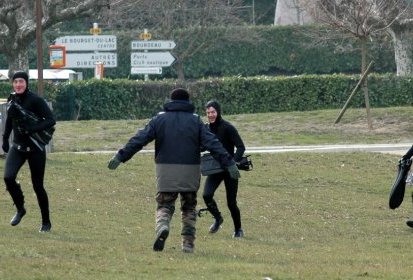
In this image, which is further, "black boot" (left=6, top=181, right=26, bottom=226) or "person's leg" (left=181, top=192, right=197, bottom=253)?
"black boot" (left=6, top=181, right=26, bottom=226)

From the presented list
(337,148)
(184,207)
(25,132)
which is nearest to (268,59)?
(337,148)

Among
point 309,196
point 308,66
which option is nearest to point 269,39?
point 308,66

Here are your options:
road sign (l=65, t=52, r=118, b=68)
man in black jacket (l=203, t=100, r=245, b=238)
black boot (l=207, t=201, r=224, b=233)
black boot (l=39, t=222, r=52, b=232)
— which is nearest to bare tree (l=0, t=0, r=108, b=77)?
road sign (l=65, t=52, r=118, b=68)

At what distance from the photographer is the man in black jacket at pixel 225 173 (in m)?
14.4

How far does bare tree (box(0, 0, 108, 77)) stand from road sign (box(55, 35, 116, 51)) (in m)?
4.52

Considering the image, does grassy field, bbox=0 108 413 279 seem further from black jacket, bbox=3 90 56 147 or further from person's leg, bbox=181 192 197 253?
black jacket, bbox=3 90 56 147

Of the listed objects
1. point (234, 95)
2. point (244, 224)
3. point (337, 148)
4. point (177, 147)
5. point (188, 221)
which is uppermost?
point (177, 147)

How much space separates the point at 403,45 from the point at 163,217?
30.6m

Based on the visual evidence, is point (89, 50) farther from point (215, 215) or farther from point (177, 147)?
point (177, 147)

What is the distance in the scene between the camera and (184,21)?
177 ft

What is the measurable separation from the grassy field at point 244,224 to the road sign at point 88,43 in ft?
28.6

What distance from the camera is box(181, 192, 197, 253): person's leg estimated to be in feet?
39.9

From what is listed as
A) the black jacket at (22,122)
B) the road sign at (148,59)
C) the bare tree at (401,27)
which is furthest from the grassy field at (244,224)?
the road sign at (148,59)

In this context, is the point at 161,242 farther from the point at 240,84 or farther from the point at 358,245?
the point at 240,84
